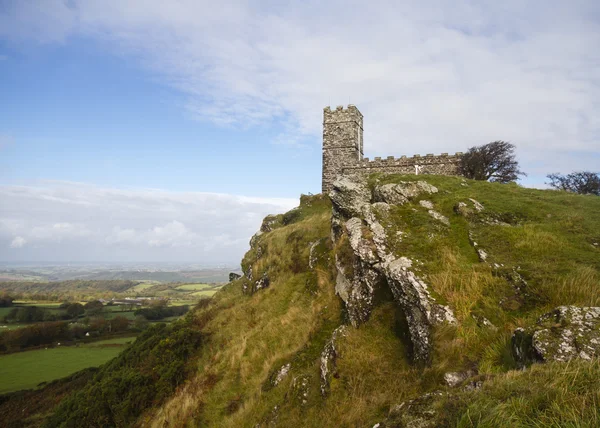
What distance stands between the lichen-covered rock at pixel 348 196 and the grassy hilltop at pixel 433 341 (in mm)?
1077

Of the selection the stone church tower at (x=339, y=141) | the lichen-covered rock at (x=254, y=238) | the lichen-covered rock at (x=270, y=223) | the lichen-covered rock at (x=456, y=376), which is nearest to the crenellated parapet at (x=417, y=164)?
the stone church tower at (x=339, y=141)

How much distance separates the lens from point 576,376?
414 cm

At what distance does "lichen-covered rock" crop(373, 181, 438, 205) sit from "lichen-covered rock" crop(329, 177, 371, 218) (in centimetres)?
87

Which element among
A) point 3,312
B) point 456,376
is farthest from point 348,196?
point 3,312

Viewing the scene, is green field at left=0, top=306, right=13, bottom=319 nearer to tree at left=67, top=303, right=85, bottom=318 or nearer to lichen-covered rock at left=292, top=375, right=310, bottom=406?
tree at left=67, top=303, right=85, bottom=318

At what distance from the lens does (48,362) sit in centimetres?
4294

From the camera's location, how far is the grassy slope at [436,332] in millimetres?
7059

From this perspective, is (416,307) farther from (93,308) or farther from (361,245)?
(93,308)

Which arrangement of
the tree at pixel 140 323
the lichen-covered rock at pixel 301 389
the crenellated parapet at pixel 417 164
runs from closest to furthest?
the lichen-covered rock at pixel 301 389 → the crenellated parapet at pixel 417 164 → the tree at pixel 140 323

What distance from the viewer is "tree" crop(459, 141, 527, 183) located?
82.0 feet

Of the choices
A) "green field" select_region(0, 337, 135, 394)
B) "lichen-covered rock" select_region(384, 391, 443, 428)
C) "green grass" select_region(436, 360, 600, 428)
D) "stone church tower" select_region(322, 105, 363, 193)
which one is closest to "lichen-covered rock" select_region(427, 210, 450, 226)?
"green grass" select_region(436, 360, 600, 428)

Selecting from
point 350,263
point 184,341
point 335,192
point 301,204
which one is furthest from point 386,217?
point 301,204

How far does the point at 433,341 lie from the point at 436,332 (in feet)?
0.71

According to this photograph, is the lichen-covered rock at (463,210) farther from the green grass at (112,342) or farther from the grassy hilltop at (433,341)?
the green grass at (112,342)
